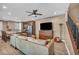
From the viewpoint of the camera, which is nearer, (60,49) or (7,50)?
(60,49)

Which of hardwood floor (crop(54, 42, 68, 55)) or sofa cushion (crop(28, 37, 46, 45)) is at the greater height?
sofa cushion (crop(28, 37, 46, 45))

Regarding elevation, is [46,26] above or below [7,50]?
above

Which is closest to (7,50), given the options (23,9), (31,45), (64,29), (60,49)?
(31,45)

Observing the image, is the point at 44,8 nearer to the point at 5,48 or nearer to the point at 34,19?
the point at 34,19

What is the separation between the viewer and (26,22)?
249cm

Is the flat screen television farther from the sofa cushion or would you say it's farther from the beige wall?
the sofa cushion

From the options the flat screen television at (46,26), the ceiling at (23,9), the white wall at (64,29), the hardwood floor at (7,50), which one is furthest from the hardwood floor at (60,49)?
the hardwood floor at (7,50)

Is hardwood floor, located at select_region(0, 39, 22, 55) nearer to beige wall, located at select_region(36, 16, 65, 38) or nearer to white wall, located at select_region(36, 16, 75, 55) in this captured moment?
beige wall, located at select_region(36, 16, 65, 38)

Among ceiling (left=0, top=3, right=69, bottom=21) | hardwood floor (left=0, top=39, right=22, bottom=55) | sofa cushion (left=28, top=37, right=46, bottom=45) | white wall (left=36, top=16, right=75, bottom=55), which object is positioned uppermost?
ceiling (left=0, top=3, right=69, bottom=21)

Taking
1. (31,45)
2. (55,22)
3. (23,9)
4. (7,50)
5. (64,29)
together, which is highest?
(23,9)

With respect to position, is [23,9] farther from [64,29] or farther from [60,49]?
[60,49]

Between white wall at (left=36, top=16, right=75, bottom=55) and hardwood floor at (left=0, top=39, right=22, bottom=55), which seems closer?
white wall at (left=36, top=16, right=75, bottom=55)

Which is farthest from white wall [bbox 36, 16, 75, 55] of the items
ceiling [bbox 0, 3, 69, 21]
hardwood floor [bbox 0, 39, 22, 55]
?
hardwood floor [bbox 0, 39, 22, 55]

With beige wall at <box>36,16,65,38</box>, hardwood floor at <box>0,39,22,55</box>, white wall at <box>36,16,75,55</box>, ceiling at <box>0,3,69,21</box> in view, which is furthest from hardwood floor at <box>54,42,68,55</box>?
hardwood floor at <box>0,39,22,55</box>
